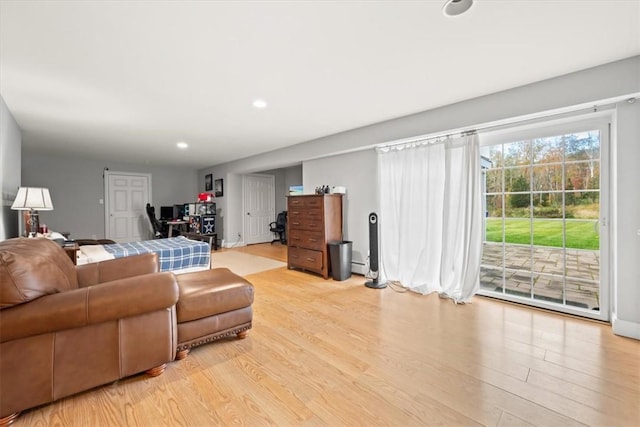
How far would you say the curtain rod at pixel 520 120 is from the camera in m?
2.32

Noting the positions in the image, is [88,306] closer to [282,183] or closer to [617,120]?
[617,120]

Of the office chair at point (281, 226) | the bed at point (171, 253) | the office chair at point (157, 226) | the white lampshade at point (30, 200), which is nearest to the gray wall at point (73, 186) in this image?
the office chair at point (157, 226)

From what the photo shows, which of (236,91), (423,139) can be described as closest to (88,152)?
(236,91)

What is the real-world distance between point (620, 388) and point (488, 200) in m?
2.04

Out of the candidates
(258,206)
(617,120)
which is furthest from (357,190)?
(258,206)

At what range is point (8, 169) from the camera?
10.6 ft

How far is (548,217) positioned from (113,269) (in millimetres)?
4210

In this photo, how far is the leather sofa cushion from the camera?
1.99 m

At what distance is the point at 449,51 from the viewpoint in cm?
206

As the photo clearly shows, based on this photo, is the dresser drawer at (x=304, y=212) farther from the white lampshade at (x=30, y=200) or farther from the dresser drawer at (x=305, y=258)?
the white lampshade at (x=30, y=200)

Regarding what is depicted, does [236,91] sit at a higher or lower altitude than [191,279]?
higher

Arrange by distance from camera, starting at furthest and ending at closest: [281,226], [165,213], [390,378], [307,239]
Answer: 1. [281,226]
2. [165,213]
3. [307,239]
4. [390,378]

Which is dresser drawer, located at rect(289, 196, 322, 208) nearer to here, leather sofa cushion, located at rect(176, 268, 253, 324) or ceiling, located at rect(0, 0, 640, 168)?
ceiling, located at rect(0, 0, 640, 168)

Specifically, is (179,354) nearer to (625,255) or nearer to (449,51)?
A: (449,51)
